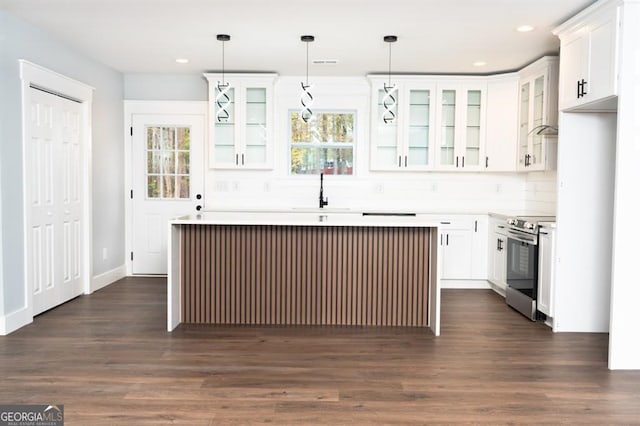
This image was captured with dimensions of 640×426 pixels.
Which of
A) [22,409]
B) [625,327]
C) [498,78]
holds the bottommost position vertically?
[22,409]

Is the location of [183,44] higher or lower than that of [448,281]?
higher

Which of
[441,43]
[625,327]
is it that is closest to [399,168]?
[441,43]

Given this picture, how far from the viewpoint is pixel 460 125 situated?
6418 millimetres

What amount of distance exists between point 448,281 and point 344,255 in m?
2.26

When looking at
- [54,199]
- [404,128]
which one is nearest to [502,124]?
[404,128]

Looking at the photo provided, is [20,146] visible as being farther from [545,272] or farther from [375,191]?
[545,272]

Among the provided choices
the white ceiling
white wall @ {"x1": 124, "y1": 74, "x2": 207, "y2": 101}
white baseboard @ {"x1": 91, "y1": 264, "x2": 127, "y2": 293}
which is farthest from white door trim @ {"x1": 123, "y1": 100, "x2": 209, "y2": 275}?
the white ceiling

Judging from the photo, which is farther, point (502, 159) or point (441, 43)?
point (502, 159)

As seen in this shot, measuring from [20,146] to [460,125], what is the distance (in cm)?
459

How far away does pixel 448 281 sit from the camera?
21.0ft

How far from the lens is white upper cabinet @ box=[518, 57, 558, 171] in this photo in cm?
542

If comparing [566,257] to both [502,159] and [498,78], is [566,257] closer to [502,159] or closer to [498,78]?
[502,159]

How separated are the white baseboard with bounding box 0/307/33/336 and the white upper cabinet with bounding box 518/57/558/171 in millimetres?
4967

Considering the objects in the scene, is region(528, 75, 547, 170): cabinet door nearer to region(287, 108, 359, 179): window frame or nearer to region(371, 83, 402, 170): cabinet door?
region(371, 83, 402, 170): cabinet door
